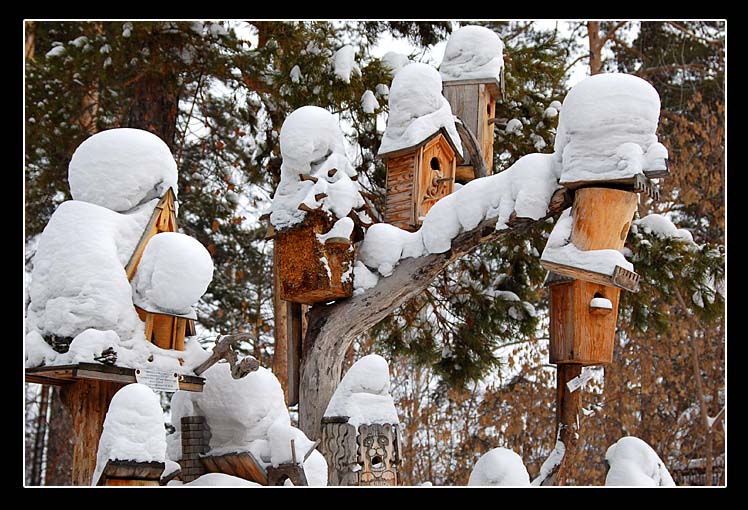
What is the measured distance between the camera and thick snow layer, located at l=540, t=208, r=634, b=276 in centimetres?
503

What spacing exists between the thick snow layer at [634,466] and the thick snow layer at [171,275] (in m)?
2.54

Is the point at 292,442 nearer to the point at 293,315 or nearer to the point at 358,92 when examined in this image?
the point at 293,315

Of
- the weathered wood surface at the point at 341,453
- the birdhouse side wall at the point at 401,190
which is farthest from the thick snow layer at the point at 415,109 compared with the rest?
the weathered wood surface at the point at 341,453

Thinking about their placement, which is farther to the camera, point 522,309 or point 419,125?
point 522,309

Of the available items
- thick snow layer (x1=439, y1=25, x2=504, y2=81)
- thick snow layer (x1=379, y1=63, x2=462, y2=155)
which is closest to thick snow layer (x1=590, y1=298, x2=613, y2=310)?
thick snow layer (x1=379, y1=63, x2=462, y2=155)

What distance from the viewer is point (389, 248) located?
5891mm

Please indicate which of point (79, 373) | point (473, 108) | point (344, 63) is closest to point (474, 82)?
point (473, 108)

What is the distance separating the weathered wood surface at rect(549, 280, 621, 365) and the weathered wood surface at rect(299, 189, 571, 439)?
72 centimetres

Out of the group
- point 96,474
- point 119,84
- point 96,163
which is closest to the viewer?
point 96,474

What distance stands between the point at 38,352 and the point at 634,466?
10.5 ft

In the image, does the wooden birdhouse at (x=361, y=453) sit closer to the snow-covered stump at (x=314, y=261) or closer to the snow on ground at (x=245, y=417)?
the snow on ground at (x=245, y=417)

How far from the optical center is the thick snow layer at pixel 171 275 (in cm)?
435

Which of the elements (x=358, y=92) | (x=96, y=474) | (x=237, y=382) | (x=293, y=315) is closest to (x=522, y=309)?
(x=358, y=92)

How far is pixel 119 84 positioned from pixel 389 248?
4027 millimetres
